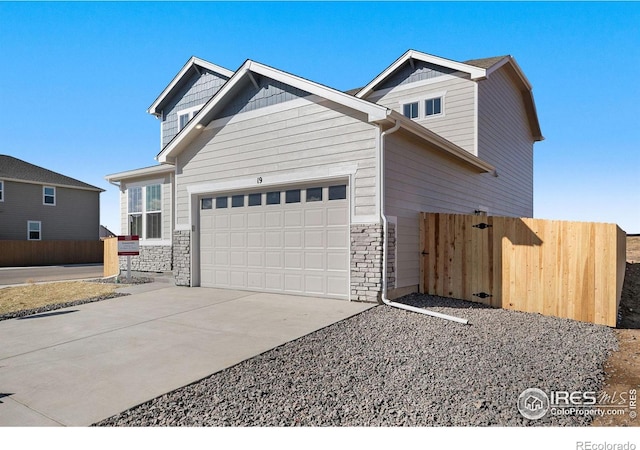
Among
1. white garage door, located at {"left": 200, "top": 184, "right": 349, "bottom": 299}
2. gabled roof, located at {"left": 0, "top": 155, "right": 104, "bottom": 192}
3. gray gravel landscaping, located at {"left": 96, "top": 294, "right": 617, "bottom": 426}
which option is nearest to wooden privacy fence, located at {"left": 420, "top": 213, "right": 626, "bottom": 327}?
gray gravel landscaping, located at {"left": 96, "top": 294, "right": 617, "bottom": 426}

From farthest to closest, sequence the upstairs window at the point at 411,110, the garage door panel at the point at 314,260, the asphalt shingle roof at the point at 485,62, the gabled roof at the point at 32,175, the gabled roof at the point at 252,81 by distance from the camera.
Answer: the gabled roof at the point at 32,175 → the upstairs window at the point at 411,110 → the asphalt shingle roof at the point at 485,62 → the garage door panel at the point at 314,260 → the gabled roof at the point at 252,81

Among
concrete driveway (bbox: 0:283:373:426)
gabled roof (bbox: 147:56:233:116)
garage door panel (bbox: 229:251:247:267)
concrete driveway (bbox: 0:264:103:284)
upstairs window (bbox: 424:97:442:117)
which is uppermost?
gabled roof (bbox: 147:56:233:116)

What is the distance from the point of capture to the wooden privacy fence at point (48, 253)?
21625 millimetres

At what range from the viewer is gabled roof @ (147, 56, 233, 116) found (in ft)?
53.2

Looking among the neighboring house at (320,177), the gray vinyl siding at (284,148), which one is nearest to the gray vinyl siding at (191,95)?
the neighboring house at (320,177)

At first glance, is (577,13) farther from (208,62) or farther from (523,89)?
(208,62)

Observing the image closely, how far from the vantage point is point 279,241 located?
8914 mm

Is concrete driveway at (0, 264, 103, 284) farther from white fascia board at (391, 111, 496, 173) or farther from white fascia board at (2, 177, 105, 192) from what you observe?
white fascia board at (391, 111, 496, 173)

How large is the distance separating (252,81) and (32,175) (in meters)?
23.2

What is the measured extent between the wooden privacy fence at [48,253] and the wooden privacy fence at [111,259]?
11.7 m

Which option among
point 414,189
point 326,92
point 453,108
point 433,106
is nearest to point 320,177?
point 326,92

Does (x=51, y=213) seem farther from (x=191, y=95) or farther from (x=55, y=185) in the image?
(x=191, y=95)

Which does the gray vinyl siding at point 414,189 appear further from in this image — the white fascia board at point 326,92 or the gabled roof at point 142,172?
the gabled roof at point 142,172

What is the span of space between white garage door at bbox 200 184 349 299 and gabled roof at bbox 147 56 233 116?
329 inches
